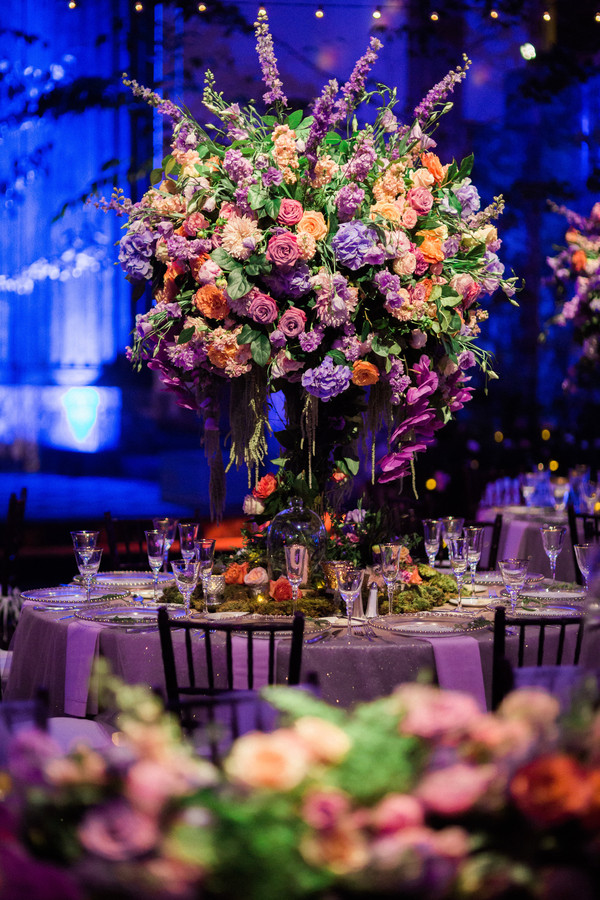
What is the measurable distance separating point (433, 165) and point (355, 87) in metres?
0.37

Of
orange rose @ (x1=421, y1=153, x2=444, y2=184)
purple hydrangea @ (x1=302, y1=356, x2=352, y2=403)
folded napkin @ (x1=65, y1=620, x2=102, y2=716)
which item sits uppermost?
orange rose @ (x1=421, y1=153, x2=444, y2=184)

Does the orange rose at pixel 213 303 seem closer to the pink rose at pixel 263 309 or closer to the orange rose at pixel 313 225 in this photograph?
the pink rose at pixel 263 309

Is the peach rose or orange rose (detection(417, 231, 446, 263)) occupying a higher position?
orange rose (detection(417, 231, 446, 263))

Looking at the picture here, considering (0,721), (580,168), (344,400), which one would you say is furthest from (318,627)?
(580,168)

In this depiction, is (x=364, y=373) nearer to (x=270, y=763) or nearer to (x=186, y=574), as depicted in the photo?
(x=186, y=574)

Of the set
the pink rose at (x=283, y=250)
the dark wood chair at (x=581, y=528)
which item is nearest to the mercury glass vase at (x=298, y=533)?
the pink rose at (x=283, y=250)

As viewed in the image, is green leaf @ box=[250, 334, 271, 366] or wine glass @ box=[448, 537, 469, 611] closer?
green leaf @ box=[250, 334, 271, 366]

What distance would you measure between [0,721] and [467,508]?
6.29m

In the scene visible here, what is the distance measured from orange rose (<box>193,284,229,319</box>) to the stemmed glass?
0.60 metres

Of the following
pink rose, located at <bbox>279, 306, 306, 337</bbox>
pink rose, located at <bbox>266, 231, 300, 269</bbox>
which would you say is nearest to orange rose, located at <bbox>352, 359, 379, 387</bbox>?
pink rose, located at <bbox>279, 306, 306, 337</bbox>

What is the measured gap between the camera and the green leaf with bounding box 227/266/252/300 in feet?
8.32

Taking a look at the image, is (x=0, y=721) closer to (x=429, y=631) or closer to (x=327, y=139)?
(x=429, y=631)

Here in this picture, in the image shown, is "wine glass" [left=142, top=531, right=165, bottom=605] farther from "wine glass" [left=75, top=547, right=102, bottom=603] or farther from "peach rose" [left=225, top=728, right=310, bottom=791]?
"peach rose" [left=225, top=728, right=310, bottom=791]

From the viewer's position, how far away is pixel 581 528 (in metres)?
5.50
